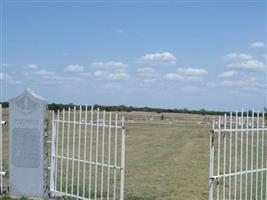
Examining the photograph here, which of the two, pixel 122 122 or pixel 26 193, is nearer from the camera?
pixel 122 122

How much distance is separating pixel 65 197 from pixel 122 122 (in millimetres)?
2609

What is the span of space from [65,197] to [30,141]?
1.52 meters

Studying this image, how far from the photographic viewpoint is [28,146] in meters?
11.8

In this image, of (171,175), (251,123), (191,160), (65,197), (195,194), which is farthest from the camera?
(191,160)

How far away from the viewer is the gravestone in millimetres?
11656

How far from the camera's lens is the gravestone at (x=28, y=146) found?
459 inches

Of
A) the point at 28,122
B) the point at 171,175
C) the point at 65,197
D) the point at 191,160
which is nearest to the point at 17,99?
the point at 28,122

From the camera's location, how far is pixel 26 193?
38.7 feet

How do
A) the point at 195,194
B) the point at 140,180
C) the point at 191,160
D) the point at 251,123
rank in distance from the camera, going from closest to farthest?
the point at 251,123, the point at 195,194, the point at 140,180, the point at 191,160

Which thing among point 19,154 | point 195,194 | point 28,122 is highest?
point 28,122

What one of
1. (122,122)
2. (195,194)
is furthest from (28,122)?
(195,194)

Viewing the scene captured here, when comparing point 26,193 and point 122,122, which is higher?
point 122,122

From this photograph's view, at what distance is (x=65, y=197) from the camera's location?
1162cm

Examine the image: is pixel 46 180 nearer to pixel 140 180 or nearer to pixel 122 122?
pixel 122 122
